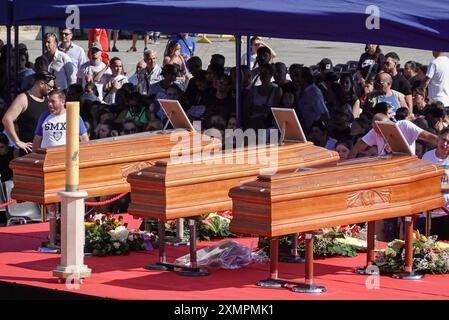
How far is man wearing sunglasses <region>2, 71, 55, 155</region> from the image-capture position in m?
13.9

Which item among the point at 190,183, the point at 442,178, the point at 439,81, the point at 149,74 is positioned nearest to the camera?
the point at 190,183

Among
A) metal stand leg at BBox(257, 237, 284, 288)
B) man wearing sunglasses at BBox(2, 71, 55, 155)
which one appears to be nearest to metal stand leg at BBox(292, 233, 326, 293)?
metal stand leg at BBox(257, 237, 284, 288)

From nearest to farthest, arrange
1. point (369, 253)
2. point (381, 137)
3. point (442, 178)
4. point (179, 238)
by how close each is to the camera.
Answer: point (369, 253) → point (179, 238) → point (442, 178) → point (381, 137)

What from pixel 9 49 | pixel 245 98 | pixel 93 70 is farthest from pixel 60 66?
pixel 245 98

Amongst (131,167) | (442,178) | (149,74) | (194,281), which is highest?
(149,74)

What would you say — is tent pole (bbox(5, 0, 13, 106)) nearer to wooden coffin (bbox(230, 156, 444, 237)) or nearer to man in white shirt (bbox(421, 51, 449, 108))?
man in white shirt (bbox(421, 51, 449, 108))

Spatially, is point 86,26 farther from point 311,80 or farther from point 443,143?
point 443,143

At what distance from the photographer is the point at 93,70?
18.4 m

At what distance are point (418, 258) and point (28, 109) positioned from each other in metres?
5.58

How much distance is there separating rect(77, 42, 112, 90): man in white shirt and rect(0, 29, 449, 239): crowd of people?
0.01 meters

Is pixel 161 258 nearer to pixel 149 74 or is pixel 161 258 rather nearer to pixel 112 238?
pixel 112 238

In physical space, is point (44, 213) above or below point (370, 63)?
below

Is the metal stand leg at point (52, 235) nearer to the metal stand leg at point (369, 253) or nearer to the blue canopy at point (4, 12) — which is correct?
the metal stand leg at point (369, 253)
